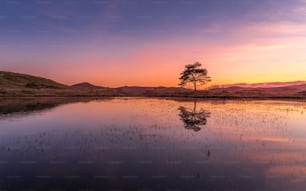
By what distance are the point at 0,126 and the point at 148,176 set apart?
23688mm

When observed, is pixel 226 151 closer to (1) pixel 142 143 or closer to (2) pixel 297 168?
(2) pixel 297 168

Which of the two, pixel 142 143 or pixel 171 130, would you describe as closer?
pixel 142 143

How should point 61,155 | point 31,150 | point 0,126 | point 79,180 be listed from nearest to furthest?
point 79,180 < point 61,155 < point 31,150 < point 0,126

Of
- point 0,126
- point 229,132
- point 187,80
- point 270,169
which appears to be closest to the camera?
point 270,169

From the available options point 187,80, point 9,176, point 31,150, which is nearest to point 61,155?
point 31,150

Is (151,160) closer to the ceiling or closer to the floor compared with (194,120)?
closer to the floor

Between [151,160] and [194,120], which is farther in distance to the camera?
[194,120]

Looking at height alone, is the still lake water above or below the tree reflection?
below

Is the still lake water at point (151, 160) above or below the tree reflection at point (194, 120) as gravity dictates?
below

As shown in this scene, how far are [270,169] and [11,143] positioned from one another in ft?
63.2

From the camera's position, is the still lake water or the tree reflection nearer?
the still lake water

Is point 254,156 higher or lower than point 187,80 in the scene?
lower

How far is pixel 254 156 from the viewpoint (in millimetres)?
18234

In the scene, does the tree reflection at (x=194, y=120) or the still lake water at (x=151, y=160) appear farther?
the tree reflection at (x=194, y=120)
